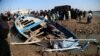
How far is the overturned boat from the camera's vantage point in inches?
43.6

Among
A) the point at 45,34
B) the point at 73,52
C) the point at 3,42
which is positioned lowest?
the point at 73,52

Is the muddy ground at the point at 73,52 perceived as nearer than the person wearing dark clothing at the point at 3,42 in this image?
No

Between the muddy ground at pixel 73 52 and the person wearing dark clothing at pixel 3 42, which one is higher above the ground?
the person wearing dark clothing at pixel 3 42

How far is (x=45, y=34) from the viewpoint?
1.11m

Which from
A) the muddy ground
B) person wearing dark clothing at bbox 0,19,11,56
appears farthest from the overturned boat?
person wearing dark clothing at bbox 0,19,11,56


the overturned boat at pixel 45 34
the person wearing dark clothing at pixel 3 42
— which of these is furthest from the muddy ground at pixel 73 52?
the person wearing dark clothing at pixel 3 42

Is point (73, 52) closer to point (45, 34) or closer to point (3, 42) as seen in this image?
point (45, 34)

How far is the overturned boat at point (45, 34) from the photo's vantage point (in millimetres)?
1106

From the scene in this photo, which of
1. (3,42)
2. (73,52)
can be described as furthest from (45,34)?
(3,42)

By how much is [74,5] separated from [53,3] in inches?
3.8

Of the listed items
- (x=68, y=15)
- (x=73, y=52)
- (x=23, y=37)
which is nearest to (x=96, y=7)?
(x=68, y=15)

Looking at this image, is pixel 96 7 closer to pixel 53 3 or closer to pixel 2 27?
pixel 53 3

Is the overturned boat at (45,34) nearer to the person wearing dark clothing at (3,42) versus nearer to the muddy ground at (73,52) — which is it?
the muddy ground at (73,52)

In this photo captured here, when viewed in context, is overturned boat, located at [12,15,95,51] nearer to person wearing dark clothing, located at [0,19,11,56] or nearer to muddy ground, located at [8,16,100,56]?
muddy ground, located at [8,16,100,56]
